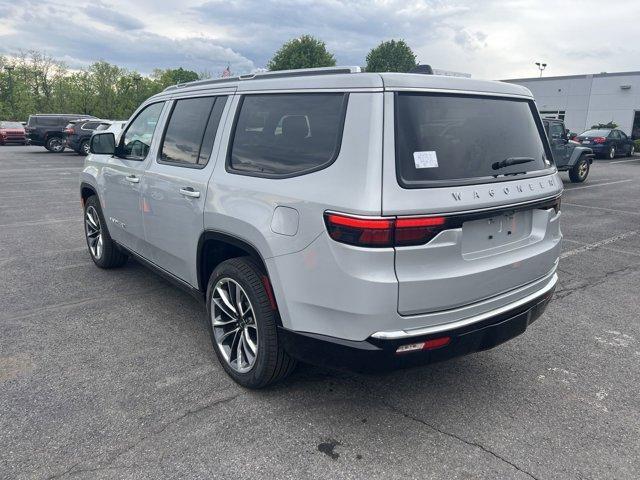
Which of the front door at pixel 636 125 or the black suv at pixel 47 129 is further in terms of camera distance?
the front door at pixel 636 125

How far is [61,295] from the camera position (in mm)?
4727

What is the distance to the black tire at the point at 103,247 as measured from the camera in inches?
202

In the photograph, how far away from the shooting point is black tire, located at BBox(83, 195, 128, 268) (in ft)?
16.8

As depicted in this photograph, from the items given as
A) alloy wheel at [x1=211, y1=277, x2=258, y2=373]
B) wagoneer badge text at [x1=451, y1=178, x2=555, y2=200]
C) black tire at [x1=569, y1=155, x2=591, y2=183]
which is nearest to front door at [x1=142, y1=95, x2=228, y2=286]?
alloy wheel at [x1=211, y1=277, x2=258, y2=373]

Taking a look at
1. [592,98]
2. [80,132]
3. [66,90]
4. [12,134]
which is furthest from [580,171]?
[66,90]

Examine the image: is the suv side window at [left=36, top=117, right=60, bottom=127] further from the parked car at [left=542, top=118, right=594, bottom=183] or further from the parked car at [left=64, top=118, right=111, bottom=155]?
the parked car at [left=542, top=118, right=594, bottom=183]

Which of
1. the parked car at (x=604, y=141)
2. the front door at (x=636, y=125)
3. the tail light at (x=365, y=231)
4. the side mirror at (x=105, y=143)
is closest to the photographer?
the tail light at (x=365, y=231)

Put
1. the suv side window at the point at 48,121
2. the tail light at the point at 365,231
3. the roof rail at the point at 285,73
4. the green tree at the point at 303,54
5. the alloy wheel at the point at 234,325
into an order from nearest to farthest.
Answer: the tail light at the point at 365,231 < the roof rail at the point at 285,73 < the alloy wheel at the point at 234,325 < the suv side window at the point at 48,121 < the green tree at the point at 303,54

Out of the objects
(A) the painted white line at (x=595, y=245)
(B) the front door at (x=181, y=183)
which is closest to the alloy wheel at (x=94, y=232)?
(B) the front door at (x=181, y=183)

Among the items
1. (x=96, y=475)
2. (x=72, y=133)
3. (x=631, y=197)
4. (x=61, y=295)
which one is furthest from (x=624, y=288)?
(x=72, y=133)

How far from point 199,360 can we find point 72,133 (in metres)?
21.8

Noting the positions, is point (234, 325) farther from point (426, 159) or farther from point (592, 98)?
point (592, 98)

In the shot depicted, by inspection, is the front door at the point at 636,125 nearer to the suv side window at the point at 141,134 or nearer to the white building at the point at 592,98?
the white building at the point at 592,98

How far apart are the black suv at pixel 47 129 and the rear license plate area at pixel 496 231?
25.4 meters
